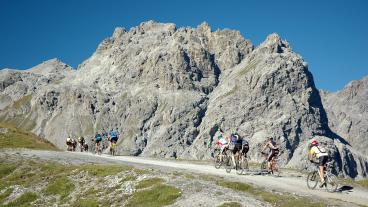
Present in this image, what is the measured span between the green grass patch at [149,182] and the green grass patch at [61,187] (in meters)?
6.70

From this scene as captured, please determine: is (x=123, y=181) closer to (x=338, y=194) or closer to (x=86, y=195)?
(x=86, y=195)

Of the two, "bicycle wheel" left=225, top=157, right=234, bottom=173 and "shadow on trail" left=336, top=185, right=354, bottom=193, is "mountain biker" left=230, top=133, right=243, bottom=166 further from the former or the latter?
"shadow on trail" left=336, top=185, right=354, bottom=193

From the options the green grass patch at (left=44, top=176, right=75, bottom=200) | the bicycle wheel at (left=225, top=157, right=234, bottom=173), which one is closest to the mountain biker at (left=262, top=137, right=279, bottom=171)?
the bicycle wheel at (left=225, top=157, right=234, bottom=173)

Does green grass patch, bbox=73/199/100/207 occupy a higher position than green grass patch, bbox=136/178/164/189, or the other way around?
green grass patch, bbox=136/178/164/189

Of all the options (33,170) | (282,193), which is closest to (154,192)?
(282,193)

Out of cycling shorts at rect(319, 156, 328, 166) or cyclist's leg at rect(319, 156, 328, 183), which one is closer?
cyclist's leg at rect(319, 156, 328, 183)

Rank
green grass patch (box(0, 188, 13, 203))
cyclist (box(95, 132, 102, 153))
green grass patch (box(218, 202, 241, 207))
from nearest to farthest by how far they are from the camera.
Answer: green grass patch (box(218, 202, 241, 207))
green grass patch (box(0, 188, 13, 203))
cyclist (box(95, 132, 102, 153))

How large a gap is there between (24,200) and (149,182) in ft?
35.6

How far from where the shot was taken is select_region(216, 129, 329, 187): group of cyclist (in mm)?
34844

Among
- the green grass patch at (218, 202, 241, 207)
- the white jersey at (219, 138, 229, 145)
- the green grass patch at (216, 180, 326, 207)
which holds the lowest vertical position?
the green grass patch at (218, 202, 241, 207)

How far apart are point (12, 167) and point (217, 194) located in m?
25.9

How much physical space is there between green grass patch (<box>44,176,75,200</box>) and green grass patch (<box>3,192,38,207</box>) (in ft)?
3.73

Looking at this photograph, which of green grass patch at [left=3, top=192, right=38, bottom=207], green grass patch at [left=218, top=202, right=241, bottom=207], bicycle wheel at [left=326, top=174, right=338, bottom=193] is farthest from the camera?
green grass patch at [left=3, top=192, right=38, bottom=207]

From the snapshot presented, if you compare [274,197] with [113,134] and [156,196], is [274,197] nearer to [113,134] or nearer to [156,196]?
[156,196]
